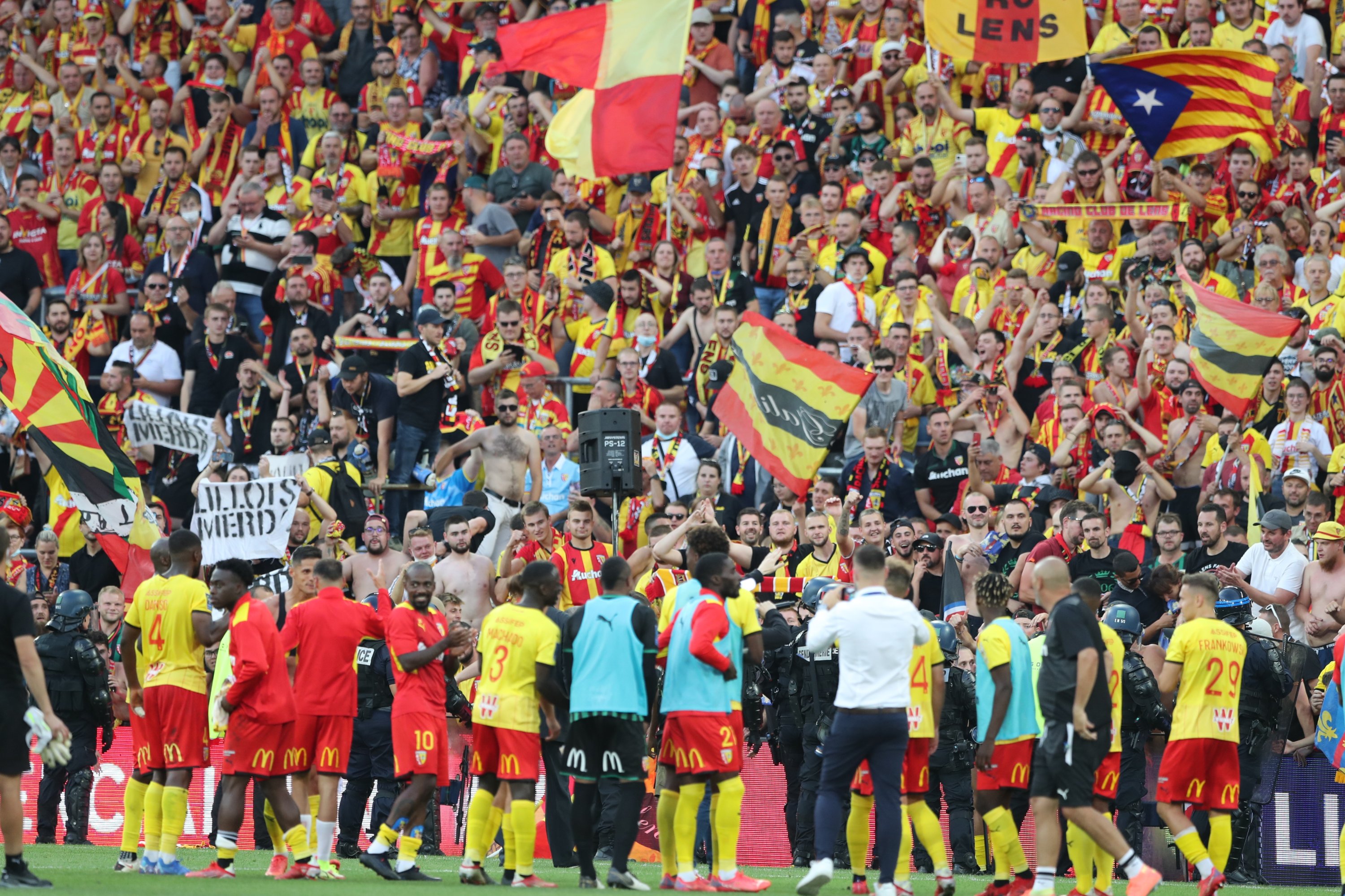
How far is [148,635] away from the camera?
12.1 meters

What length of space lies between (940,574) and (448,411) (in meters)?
6.27

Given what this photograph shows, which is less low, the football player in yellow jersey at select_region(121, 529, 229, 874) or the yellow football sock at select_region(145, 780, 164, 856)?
the football player in yellow jersey at select_region(121, 529, 229, 874)

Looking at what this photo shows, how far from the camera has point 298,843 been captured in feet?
39.3

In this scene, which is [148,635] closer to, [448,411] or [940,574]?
[940,574]

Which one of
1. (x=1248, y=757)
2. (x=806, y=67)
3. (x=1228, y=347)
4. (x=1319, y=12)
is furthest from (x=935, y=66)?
(x=1248, y=757)

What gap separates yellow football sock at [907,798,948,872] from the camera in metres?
11.4

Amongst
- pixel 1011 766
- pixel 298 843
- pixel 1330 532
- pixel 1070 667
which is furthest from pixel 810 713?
pixel 1330 532

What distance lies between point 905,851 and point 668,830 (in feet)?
4.76

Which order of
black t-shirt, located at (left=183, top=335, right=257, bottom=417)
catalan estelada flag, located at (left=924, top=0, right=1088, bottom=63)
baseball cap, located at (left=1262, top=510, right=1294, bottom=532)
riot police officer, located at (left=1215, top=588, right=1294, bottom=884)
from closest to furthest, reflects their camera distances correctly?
riot police officer, located at (left=1215, top=588, right=1294, bottom=884), baseball cap, located at (left=1262, top=510, right=1294, bottom=532), catalan estelada flag, located at (left=924, top=0, right=1088, bottom=63), black t-shirt, located at (left=183, top=335, right=257, bottom=417)

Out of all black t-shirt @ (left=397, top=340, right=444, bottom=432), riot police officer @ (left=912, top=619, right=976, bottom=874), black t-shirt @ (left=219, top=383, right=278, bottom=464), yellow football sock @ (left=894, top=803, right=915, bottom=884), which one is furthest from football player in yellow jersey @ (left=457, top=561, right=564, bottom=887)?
black t-shirt @ (left=219, top=383, right=278, bottom=464)

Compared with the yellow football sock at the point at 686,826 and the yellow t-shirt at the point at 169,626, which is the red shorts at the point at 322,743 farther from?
the yellow football sock at the point at 686,826

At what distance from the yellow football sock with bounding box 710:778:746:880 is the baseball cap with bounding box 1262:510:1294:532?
5.51 meters

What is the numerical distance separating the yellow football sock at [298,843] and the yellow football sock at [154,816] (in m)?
0.82

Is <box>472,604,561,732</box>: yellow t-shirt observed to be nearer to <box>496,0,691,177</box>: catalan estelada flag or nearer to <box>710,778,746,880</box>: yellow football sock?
<box>710,778,746,880</box>: yellow football sock
